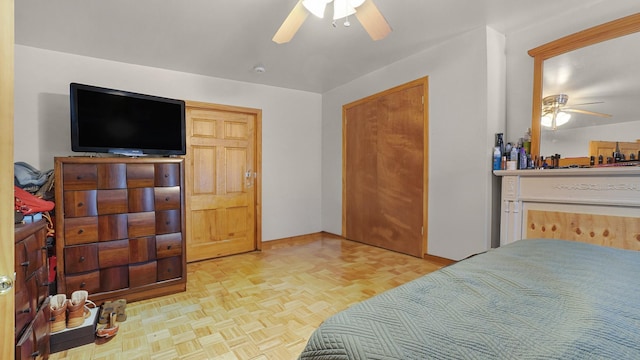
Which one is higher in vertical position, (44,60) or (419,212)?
(44,60)

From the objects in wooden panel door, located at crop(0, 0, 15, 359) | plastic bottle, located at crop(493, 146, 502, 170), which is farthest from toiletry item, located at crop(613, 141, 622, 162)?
wooden panel door, located at crop(0, 0, 15, 359)

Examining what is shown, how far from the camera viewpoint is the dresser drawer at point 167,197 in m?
2.36

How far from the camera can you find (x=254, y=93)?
12.5 feet

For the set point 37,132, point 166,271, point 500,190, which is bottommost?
point 166,271

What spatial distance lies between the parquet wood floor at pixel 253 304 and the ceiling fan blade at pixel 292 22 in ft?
6.46

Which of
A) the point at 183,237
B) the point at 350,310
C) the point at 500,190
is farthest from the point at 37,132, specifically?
the point at 500,190

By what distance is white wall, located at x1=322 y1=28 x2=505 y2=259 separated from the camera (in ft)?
8.32

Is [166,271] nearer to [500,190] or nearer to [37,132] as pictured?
[37,132]

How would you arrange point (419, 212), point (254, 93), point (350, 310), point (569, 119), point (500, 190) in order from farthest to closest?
point (254, 93), point (419, 212), point (500, 190), point (569, 119), point (350, 310)

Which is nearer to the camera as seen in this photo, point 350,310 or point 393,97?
point 350,310

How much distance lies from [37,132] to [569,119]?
15.3 ft

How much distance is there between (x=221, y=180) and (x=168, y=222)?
1.23 meters

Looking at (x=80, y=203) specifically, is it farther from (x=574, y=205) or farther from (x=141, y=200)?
(x=574, y=205)

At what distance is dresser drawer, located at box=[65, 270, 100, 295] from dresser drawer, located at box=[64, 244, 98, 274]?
0.12ft
